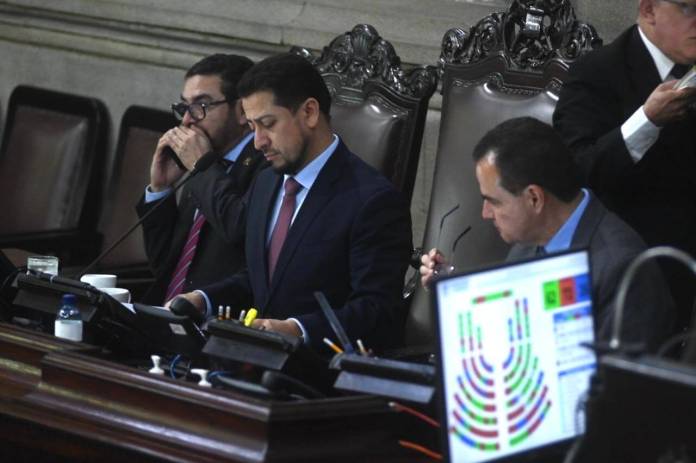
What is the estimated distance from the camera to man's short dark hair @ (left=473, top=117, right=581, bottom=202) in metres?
3.13

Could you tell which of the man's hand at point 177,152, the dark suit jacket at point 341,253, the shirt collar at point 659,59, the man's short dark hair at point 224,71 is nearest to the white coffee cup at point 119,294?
the dark suit jacket at point 341,253

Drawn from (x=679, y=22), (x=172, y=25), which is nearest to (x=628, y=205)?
(x=679, y=22)

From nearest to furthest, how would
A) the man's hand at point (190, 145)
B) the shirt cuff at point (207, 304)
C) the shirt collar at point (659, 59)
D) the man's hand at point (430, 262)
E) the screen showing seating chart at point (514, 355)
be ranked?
1. the screen showing seating chart at point (514, 355)
2. the man's hand at point (430, 262)
3. the shirt collar at point (659, 59)
4. the shirt cuff at point (207, 304)
5. the man's hand at point (190, 145)

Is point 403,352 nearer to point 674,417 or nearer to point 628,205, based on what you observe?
point 628,205

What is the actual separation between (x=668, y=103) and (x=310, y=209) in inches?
38.0

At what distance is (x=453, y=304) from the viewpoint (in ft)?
8.41

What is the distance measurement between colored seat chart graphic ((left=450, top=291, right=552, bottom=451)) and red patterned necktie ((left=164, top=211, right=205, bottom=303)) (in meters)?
1.78

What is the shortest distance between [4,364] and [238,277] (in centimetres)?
78

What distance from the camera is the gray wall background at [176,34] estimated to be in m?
5.22

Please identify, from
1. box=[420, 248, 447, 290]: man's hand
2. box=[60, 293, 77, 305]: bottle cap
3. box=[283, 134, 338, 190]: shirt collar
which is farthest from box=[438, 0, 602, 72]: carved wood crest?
box=[60, 293, 77, 305]: bottle cap

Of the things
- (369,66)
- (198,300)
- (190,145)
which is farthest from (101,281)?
(369,66)

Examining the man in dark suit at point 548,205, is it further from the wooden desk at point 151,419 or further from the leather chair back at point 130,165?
the leather chair back at point 130,165

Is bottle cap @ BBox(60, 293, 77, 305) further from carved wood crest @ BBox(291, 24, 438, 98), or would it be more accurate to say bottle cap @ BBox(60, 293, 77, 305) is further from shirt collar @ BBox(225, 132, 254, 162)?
carved wood crest @ BBox(291, 24, 438, 98)

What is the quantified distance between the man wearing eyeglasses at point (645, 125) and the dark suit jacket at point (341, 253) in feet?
1.63
